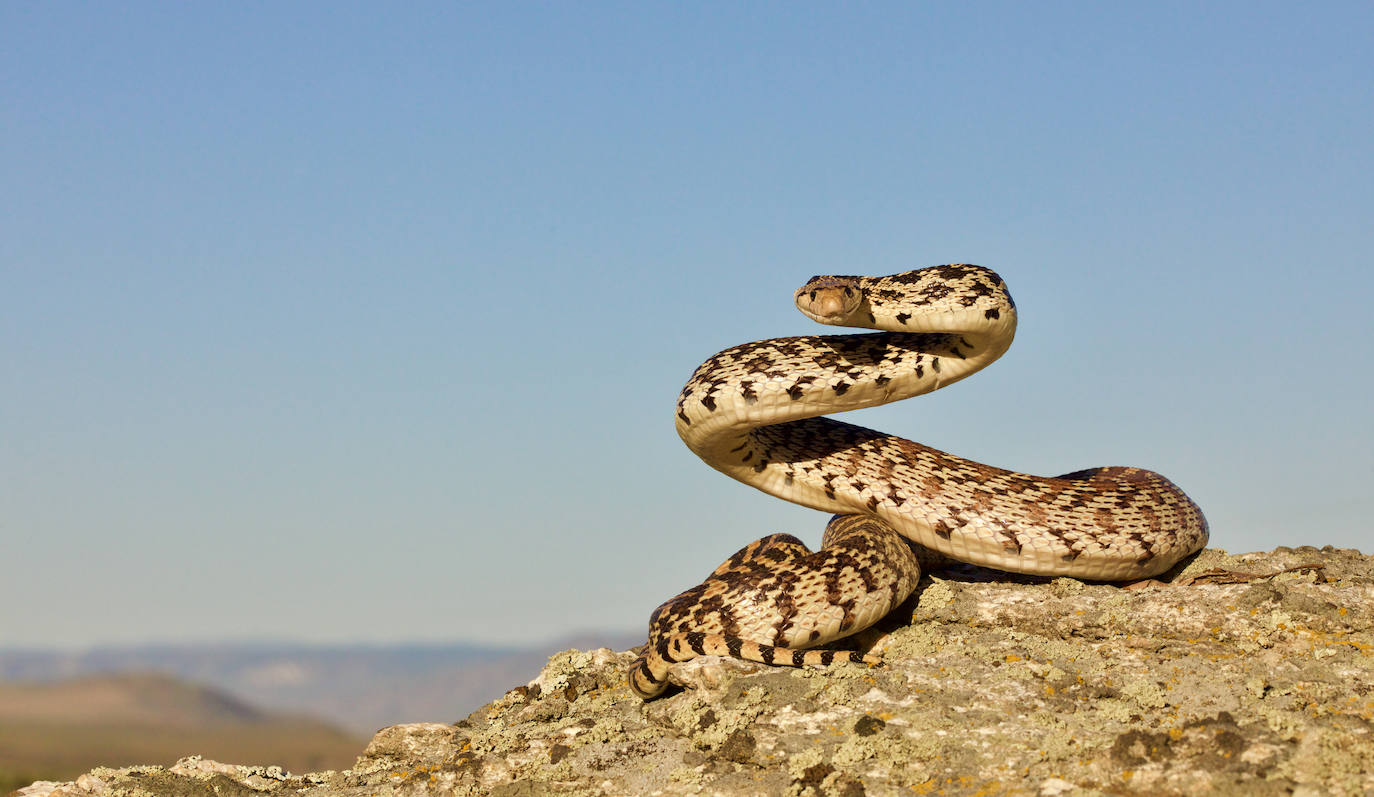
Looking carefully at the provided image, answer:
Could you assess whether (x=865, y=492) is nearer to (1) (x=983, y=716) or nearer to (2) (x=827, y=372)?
(2) (x=827, y=372)

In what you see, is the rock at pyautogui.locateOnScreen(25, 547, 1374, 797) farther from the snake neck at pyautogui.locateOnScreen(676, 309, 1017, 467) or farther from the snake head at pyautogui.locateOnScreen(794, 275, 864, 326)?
the snake head at pyautogui.locateOnScreen(794, 275, 864, 326)

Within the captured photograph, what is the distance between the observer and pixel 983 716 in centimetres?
749

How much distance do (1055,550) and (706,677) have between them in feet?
11.9

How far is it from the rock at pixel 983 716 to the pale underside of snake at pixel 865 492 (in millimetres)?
382

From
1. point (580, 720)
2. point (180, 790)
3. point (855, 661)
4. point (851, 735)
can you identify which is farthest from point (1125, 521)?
point (180, 790)

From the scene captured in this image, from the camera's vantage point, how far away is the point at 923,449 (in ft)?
34.5

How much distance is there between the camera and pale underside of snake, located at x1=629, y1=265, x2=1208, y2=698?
28.9 ft

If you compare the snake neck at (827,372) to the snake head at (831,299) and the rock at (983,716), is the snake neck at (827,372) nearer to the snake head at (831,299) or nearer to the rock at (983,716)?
the snake head at (831,299)

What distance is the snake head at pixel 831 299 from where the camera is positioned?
923 centimetres

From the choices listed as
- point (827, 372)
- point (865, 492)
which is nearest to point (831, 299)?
point (827, 372)

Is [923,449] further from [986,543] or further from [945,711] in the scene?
[945,711]

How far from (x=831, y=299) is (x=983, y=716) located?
356 centimetres

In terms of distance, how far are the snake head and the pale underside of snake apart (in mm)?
15

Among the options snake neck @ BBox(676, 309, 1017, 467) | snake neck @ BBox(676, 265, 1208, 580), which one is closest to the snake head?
snake neck @ BBox(676, 265, 1208, 580)
